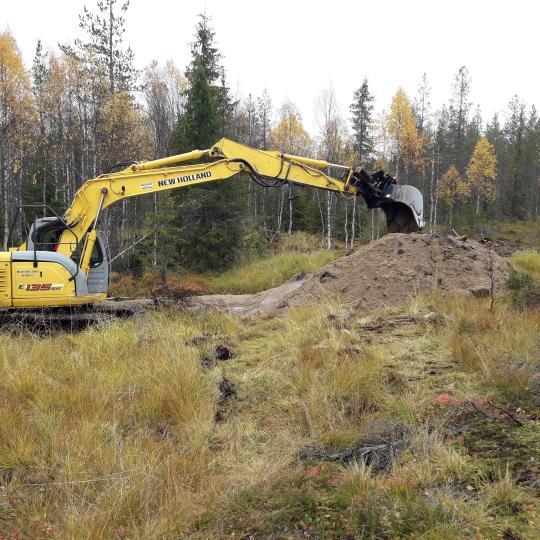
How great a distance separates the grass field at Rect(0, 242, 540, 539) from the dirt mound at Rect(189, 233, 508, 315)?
2.60m

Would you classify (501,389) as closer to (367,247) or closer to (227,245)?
(367,247)

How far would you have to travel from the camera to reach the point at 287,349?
6473 mm

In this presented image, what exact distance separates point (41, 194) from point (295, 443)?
27.6 metres

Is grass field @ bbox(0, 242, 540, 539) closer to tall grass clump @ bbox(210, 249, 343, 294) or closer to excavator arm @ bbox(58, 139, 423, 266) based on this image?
excavator arm @ bbox(58, 139, 423, 266)

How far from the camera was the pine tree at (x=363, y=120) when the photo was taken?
3697 cm

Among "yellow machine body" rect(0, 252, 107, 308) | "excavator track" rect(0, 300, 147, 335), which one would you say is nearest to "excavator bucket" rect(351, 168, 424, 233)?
"excavator track" rect(0, 300, 147, 335)

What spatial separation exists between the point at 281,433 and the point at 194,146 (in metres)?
16.0

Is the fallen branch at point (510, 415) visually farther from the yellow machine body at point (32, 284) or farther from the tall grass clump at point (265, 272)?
the tall grass clump at point (265, 272)

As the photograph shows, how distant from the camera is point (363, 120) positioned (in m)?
37.0

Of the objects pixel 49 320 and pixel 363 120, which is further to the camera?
pixel 363 120

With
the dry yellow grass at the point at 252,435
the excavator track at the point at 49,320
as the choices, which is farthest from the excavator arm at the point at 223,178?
the dry yellow grass at the point at 252,435

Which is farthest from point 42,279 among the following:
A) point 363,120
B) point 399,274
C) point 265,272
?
point 363,120

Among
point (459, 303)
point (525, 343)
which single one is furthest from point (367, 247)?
point (525, 343)

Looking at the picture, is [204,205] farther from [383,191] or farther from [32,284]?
[32,284]
